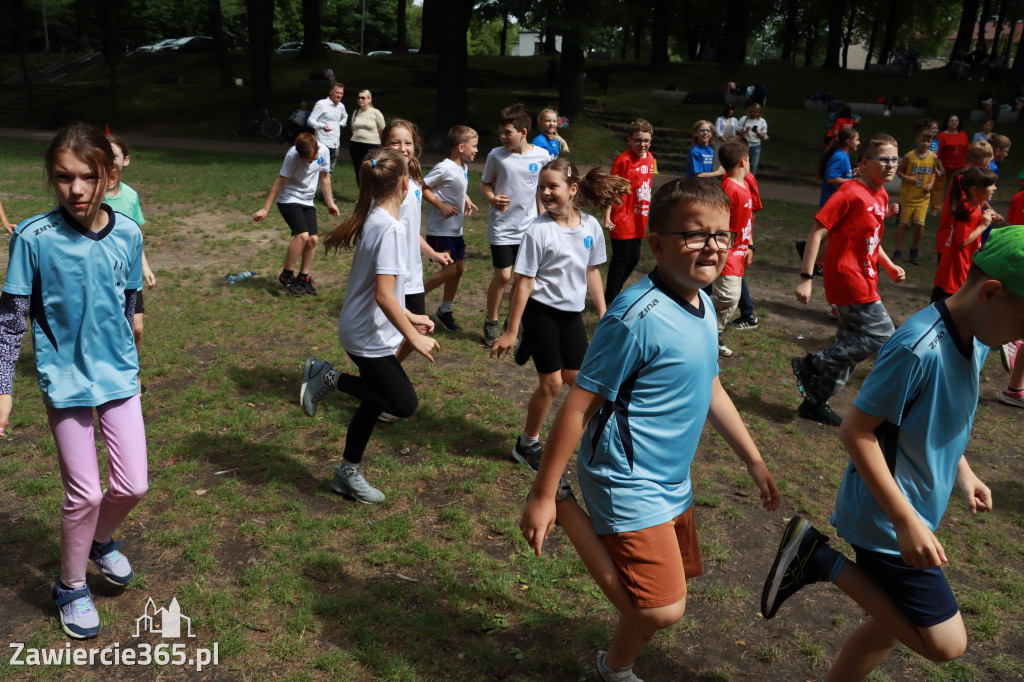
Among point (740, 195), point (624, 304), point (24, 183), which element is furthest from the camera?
point (24, 183)

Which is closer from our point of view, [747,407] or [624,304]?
[624,304]

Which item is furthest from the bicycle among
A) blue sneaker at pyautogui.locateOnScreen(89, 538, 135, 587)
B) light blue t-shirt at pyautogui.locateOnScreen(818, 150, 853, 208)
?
blue sneaker at pyautogui.locateOnScreen(89, 538, 135, 587)

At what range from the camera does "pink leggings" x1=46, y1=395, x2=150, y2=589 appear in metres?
3.39

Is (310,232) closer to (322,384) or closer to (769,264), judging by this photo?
(322,384)

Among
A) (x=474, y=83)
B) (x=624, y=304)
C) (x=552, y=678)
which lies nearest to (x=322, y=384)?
(x=552, y=678)

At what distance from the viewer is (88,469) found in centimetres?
342

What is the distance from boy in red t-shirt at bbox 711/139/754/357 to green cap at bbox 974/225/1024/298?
196 inches

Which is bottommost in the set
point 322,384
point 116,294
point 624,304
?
point 322,384

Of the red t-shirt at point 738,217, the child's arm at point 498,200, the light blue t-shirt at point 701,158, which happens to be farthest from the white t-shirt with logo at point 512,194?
the light blue t-shirt at point 701,158

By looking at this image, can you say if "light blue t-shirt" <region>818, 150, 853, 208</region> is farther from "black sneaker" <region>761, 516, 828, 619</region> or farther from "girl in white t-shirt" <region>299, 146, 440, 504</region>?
"black sneaker" <region>761, 516, 828, 619</region>

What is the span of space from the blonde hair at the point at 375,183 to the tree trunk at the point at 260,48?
26678 millimetres

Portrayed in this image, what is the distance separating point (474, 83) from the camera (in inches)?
1512

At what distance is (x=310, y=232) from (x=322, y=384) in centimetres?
437

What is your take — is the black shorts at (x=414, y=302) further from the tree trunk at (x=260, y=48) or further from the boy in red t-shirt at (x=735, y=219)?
the tree trunk at (x=260, y=48)
